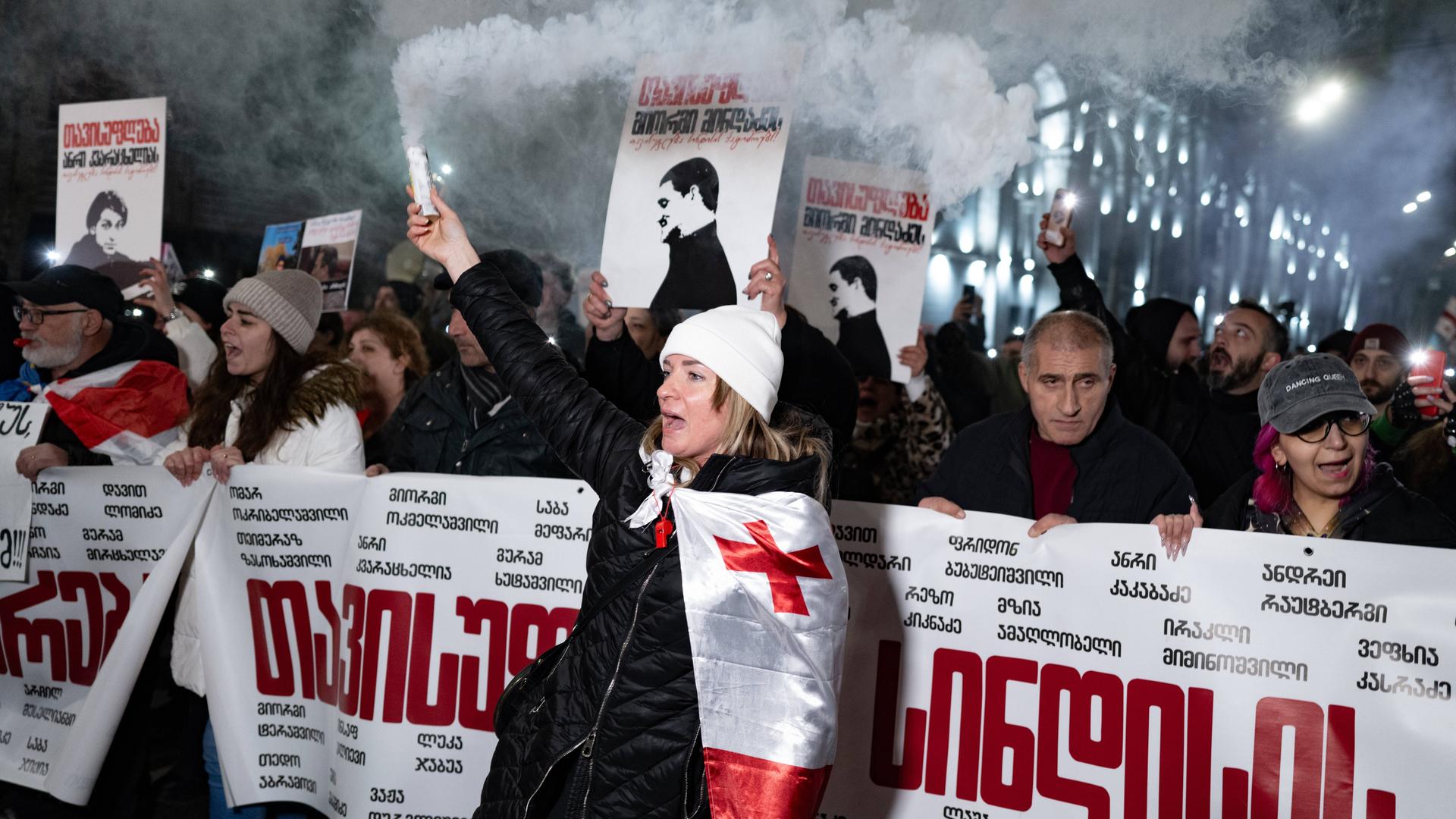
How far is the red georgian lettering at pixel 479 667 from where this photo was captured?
3605 mm

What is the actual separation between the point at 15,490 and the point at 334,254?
220cm

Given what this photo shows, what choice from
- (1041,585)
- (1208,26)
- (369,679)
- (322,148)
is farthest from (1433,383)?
(322,148)

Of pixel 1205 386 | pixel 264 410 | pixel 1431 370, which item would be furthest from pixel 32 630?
pixel 1431 370

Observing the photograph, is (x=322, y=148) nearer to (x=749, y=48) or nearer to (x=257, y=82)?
(x=257, y=82)

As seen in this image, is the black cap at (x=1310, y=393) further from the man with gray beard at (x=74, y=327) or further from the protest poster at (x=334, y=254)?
the protest poster at (x=334, y=254)

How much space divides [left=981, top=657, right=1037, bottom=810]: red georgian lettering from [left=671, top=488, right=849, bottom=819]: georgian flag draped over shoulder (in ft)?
3.23

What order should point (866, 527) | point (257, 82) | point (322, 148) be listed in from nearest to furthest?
1. point (866, 527)
2. point (257, 82)
3. point (322, 148)

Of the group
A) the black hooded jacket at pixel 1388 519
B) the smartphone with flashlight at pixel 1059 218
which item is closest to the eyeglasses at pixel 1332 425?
the black hooded jacket at pixel 1388 519

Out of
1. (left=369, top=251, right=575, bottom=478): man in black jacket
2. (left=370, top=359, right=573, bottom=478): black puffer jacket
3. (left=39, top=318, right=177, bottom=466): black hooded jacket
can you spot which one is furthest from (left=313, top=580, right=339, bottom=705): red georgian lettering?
(left=39, top=318, right=177, bottom=466): black hooded jacket

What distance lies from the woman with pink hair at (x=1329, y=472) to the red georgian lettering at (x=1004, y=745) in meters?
0.77

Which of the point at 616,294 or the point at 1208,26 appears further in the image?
the point at 1208,26

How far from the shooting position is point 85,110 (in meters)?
6.01

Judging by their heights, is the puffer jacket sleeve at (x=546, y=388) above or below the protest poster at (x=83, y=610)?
above

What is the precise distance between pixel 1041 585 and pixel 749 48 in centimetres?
215
